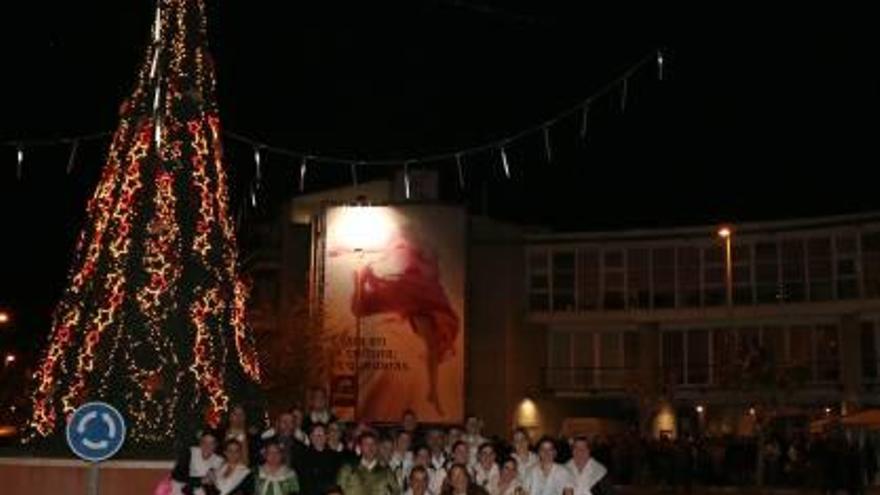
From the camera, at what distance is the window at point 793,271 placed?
46500 millimetres

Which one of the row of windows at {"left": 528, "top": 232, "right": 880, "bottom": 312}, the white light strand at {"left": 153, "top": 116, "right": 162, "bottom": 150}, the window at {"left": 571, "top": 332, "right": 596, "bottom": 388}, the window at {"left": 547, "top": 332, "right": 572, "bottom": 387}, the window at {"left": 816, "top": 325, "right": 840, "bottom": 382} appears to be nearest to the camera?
the white light strand at {"left": 153, "top": 116, "right": 162, "bottom": 150}

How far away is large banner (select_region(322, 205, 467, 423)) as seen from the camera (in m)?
46.7

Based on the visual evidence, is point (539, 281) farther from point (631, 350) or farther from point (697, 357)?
point (697, 357)

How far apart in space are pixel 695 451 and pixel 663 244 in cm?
1644

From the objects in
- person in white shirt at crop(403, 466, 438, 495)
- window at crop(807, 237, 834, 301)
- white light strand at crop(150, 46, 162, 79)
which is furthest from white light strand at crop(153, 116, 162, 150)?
window at crop(807, 237, 834, 301)

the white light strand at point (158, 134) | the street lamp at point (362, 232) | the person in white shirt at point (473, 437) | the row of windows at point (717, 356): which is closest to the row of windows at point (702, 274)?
the row of windows at point (717, 356)

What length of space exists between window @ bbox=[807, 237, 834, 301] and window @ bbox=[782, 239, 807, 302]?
332mm

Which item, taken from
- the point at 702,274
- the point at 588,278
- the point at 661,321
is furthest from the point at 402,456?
the point at 588,278

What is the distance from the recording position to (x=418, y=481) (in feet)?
39.3

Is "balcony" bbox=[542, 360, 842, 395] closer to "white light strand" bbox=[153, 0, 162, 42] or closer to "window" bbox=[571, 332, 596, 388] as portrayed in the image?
"window" bbox=[571, 332, 596, 388]

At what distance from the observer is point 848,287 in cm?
4541

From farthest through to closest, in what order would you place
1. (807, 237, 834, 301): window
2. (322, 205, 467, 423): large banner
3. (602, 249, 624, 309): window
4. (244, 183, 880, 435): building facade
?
(602, 249, 624, 309): window
(322, 205, 467, 423): large banner
(807, 237, 834, 301): window
(244, 183, 880, 435): building facade

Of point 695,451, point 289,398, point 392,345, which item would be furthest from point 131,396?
point 392,345

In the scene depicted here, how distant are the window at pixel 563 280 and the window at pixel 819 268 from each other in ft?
31.5
